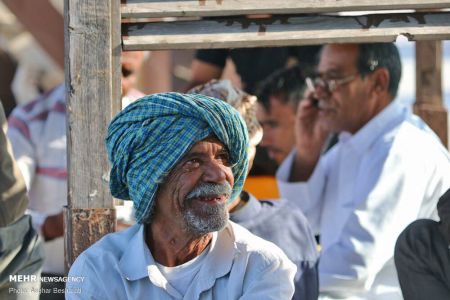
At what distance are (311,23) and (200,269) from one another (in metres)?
0.98

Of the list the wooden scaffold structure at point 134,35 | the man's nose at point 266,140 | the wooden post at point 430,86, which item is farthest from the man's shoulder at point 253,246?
the man's nose at point 266,140

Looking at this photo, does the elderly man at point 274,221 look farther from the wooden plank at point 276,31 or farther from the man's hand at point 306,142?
the man's hand at point 306,142

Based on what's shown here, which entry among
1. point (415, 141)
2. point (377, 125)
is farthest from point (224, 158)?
point (377, 125)

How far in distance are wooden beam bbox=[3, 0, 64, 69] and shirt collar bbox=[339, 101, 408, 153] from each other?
2628 millimetres

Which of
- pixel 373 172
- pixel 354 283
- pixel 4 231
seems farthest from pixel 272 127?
pixel 4 231

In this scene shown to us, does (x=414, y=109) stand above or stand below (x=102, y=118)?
below

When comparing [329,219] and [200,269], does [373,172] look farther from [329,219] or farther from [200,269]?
[200,269]

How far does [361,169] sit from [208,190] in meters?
2.23

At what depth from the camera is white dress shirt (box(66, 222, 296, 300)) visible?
10.9 feet

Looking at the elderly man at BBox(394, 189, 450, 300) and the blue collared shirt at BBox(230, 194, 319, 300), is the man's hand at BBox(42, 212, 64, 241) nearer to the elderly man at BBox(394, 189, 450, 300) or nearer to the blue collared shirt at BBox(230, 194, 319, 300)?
the blue collared shirt at BBox(230, 194, 319, 300)

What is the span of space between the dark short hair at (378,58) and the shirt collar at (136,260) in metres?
2.53

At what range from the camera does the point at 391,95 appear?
18.8 ft

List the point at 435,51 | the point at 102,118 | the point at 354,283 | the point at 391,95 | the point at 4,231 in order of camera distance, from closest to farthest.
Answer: the point at 102,118
the point at 4,231
the point at 354,283
the point at 391,95
the point at 435,51

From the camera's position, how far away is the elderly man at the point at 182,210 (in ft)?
10.9
